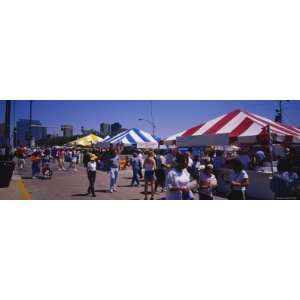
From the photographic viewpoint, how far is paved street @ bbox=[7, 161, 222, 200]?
22.2 feet

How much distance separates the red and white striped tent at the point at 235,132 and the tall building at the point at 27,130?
2.34 meters

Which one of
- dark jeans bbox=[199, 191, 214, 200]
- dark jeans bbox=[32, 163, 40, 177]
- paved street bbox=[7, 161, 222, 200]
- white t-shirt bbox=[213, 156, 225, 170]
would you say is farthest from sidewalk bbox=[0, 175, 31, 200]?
white t-shirt bbox=[213, 156, 225, 170]

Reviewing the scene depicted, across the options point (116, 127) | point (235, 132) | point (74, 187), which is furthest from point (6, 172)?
point (235, 132)

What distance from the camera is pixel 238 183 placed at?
5.79 metres

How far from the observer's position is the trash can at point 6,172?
23.0 ft

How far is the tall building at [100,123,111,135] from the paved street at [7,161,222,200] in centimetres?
113

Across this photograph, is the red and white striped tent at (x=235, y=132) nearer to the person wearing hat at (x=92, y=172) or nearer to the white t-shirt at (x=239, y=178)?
the white t-shirt at (x=239, y=178)

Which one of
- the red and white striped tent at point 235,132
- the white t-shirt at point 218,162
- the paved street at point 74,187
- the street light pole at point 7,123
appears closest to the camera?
the street light pole at point 7,123

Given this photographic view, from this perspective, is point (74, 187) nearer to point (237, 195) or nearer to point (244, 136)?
point (237, 195)

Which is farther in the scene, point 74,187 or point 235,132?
point 235,132

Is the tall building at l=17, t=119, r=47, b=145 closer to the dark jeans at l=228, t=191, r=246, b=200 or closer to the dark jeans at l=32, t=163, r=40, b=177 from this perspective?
the dark jeans at l=32, t=163, r=40, b=177

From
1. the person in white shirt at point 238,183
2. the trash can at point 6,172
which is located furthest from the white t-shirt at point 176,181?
the trash can at point 6,172

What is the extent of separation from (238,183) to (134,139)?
2.49 metres

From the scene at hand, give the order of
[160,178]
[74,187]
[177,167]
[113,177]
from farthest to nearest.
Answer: [160,178] < [113,177] < [74,187] < [177,167]
